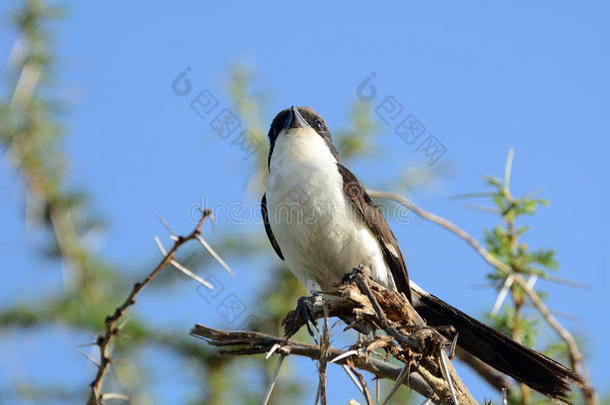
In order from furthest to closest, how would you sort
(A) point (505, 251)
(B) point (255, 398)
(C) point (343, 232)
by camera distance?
(B) point (255, 398) < (C) point (343, 232) < (A) point (505, 251)

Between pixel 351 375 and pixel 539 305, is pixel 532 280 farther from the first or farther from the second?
pixel 351 375

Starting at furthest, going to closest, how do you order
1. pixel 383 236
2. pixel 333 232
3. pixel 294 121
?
pixel 294 121 → pixel 383 236 → pixel 333 232

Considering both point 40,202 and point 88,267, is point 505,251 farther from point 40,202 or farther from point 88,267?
point 40,202

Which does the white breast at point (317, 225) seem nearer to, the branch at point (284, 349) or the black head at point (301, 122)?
the black head at point (301, 122)

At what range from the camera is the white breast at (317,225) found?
17.0 ft

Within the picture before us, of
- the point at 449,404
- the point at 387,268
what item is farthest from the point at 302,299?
the point at 387,268

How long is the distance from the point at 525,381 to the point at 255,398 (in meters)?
2.50

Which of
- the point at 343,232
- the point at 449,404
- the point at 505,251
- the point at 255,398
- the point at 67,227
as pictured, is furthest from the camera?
the point at 67,227

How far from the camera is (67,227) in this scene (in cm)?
657

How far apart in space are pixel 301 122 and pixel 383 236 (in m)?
1.20

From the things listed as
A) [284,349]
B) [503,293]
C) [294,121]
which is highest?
[294,121]

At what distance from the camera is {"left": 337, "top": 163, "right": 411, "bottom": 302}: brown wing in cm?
530

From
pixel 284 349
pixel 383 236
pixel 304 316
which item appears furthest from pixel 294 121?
pixel 284 349

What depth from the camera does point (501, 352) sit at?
4.71m
